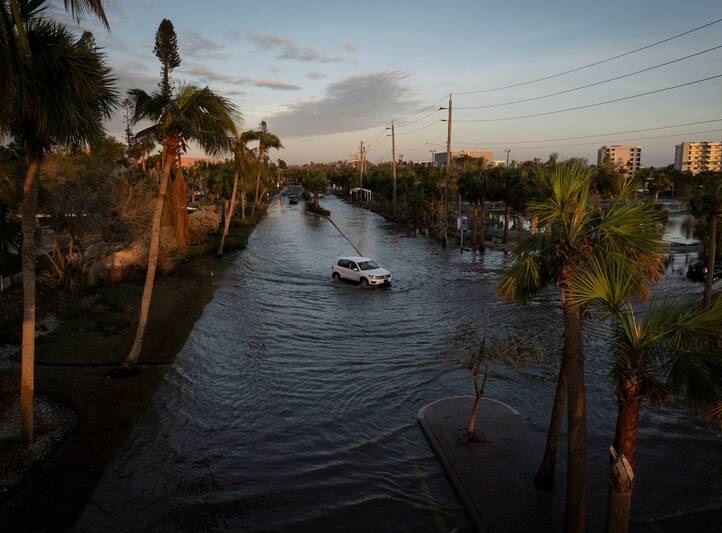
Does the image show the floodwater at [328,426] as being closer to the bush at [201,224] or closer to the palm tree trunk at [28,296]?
the palm tree trunk at [28,296]

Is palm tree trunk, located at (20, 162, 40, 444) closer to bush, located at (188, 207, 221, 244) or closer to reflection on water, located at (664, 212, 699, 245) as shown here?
bush, located at (188, 207, 221, 244)

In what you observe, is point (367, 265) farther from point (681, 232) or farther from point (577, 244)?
point (681, 232)

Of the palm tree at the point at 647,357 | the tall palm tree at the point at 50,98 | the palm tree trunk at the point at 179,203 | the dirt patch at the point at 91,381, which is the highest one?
the tall palm tree at the point at 50,98

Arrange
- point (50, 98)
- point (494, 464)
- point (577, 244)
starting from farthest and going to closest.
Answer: point (494, 464) < point (50, 98) < point (577, 244)

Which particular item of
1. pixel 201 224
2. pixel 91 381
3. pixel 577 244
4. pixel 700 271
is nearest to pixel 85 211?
pixel 91 381

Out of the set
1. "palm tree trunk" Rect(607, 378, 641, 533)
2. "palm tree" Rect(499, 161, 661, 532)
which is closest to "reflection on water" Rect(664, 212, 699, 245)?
"palm tree" Rect(499, 161, 661, 532)

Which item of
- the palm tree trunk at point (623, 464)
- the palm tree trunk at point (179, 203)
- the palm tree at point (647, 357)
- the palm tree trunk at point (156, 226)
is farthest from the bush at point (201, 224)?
the palm tree trunk at point (623, 464)

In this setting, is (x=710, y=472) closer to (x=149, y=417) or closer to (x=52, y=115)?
(x=149, y=417)

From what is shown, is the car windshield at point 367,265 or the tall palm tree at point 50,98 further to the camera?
the car windshield at point 367,265
